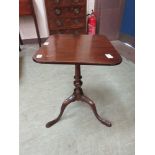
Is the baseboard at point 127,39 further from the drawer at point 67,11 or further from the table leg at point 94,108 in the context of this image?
the table leg at point 94,108

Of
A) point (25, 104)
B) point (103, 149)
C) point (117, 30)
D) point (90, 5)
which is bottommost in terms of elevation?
point (103, 149)

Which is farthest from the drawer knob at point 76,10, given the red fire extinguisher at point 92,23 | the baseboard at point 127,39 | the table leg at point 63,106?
the table leg at point 63,106

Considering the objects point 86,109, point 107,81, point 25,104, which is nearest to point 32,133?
point 25,104

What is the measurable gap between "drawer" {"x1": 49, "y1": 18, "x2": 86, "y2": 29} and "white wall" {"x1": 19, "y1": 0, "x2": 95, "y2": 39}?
1.14ft

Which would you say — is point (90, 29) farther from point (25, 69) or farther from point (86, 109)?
point (86, 109)

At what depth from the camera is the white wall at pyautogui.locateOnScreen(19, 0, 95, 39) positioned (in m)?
2.76

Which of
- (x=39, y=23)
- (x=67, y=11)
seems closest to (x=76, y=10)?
(x=67, y=11)

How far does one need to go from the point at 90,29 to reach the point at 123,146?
2.11 metres

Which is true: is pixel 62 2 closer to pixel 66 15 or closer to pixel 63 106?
pixel 66 15

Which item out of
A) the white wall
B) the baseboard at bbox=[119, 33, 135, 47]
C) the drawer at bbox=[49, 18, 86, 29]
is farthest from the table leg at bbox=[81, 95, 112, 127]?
the white wall

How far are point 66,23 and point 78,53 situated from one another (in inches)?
66.7

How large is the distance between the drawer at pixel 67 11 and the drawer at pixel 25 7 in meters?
0.28

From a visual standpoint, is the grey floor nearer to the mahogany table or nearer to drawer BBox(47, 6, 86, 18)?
the mahogany table
